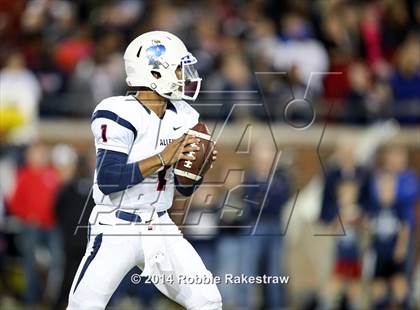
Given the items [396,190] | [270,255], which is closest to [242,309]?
[270,255]

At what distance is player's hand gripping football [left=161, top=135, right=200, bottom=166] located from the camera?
7352 millimetres

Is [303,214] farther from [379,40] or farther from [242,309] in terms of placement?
[379,40]

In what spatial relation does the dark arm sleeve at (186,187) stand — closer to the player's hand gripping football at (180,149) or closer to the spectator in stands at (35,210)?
the player's hand gripping football at (180,149)

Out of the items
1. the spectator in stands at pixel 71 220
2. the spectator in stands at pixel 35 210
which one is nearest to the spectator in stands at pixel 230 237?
the spectator in stands at pixel 71 220

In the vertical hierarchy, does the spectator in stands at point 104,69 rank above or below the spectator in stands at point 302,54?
below

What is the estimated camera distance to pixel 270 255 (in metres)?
12.2

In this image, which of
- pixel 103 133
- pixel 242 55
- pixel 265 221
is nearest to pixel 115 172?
pixel 103 133

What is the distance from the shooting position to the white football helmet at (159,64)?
7570mm

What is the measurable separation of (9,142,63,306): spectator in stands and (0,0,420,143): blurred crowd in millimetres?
641

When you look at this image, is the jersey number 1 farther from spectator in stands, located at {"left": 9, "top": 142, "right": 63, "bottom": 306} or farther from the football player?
spectator in stands, located at {"left": 9, "top": 142, "right": 63, "bottom": 306}

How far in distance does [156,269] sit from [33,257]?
5.40m

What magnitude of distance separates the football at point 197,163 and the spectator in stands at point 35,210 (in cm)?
513

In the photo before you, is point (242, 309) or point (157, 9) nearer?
point (242, 309)

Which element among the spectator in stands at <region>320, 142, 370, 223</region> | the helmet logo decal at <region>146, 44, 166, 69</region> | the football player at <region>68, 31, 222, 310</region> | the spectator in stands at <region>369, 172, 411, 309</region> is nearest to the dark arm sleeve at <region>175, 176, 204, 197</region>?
the football player at <region>68, 31, 222, 310</region>
